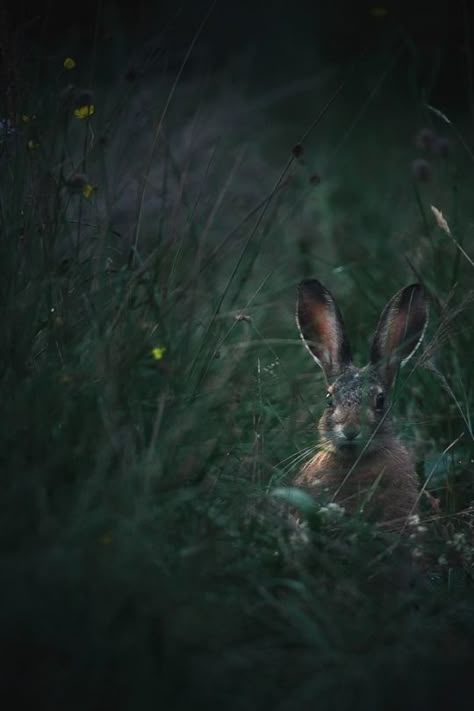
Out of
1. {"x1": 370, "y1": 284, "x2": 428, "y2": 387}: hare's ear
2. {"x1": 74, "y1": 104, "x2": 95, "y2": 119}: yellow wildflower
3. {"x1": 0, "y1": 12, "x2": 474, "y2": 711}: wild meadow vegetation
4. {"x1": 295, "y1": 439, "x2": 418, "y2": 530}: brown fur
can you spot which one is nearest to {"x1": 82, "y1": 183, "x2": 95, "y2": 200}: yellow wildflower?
{"x1": 0, "y1": 12, "x2": 474, "y2": 711}: wild meadow vegetation

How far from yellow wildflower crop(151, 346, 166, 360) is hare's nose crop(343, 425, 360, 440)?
128cm

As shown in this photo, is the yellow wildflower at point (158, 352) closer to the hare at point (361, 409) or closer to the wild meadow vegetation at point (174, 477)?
the wild meadow vegetation at point (174, 477)

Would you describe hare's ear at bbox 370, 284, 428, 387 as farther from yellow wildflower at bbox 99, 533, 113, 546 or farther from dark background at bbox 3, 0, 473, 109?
dark background at bbox 3, 0, 473, 109

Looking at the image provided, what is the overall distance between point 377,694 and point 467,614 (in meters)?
0.95

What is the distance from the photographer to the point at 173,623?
3.08 metres

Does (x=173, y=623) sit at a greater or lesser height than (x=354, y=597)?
greater

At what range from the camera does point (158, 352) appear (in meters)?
3.88


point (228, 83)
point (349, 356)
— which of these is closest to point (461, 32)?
point (228, 83)

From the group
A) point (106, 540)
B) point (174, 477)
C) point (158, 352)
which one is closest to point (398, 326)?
point (158, 352)

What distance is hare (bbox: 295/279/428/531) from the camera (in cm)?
492

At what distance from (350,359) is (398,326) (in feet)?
1.08

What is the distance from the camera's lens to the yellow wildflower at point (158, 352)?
12.7 feet

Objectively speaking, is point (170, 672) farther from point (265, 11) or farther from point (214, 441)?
point (265, 11)

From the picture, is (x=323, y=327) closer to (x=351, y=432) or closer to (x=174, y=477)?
(x=351, y=432)
